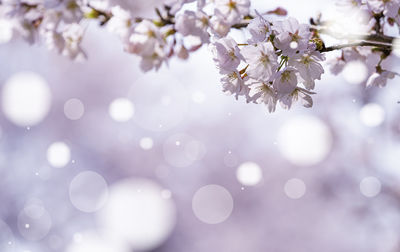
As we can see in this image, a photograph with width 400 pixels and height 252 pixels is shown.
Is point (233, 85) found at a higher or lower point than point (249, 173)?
higher

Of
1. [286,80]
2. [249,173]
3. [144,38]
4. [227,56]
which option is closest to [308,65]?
[286,80]

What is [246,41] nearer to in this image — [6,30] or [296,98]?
[296,98]

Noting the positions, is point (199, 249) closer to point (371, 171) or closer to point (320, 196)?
point (320, 196)

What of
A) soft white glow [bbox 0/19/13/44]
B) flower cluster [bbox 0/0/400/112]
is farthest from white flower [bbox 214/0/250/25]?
soft white glow [bbox 0/19/13/44]

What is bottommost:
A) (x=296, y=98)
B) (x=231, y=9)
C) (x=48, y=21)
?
(x=48, y=21)

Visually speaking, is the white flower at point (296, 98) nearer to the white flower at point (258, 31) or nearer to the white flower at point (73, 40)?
the white flower at point (258, 31)
